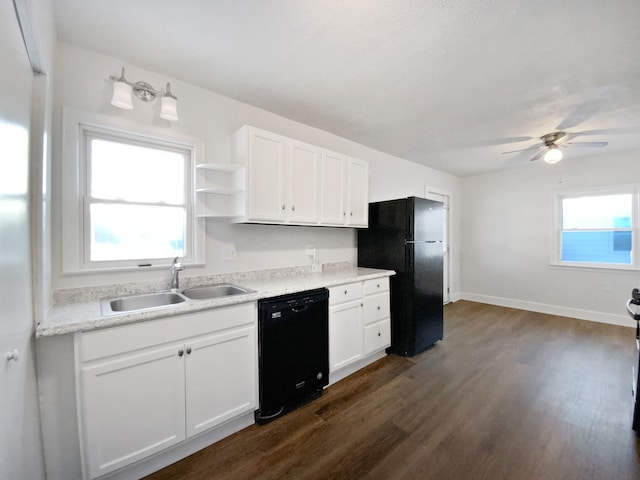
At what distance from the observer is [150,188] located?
81.9 inches

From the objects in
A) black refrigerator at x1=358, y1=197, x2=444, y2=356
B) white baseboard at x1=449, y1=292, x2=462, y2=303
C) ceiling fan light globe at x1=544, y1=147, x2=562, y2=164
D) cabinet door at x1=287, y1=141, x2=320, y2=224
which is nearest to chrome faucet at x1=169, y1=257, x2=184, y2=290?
cabinet door at x1=287, y1=141, x2=320, y2=224

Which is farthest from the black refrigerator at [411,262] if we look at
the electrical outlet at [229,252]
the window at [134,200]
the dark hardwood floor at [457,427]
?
the window at [134,200]

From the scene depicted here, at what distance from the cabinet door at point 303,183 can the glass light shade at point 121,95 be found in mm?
1219

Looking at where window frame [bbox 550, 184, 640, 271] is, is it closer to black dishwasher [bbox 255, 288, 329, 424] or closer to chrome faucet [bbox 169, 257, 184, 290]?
black dishwasher [bbox 255, 288, 329, 424]

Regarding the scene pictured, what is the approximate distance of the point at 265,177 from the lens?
7.59 ft

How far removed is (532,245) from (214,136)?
5297 millimetres

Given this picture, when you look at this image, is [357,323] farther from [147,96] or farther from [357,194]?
[147,96]

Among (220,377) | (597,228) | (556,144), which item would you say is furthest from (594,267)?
(220,377)

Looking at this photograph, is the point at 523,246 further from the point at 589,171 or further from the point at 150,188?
the point at 150,188

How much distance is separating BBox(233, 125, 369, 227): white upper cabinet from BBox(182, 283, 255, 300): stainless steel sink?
0.57m

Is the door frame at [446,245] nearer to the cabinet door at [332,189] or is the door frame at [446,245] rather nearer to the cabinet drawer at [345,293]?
the cabinet door at [332,189]

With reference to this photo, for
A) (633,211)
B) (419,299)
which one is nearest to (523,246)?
(633,211)

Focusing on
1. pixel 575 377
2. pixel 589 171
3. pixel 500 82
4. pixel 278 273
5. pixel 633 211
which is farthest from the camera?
pixel 589 171

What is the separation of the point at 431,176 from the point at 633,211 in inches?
110
